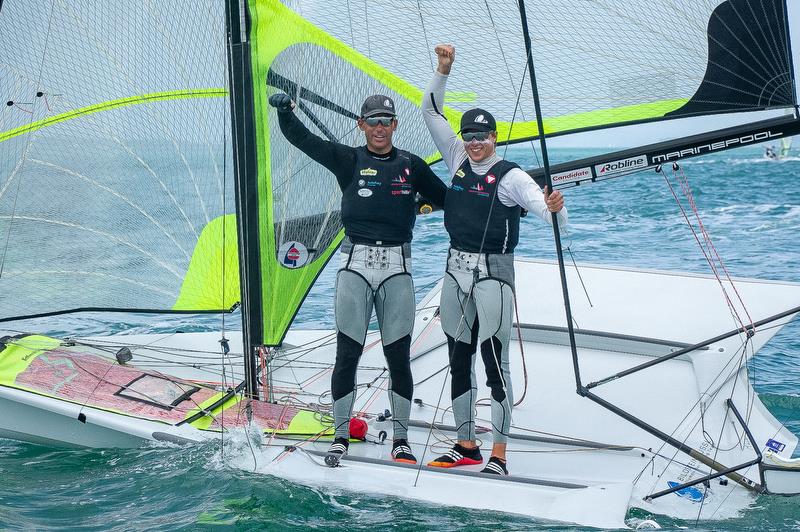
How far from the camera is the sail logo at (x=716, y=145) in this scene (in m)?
3.62

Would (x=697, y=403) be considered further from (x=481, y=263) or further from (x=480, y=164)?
(x=480, y=164)

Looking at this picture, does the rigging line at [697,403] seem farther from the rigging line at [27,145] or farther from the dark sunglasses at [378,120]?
the rigging line at [27,145]

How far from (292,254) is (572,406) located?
1511 mm

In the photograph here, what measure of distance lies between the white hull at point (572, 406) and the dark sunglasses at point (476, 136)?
1.13 meters

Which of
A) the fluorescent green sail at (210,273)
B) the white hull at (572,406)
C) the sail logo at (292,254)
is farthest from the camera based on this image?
the fluorescent green sail at (210,273)

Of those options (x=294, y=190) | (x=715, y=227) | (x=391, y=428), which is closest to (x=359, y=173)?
(x=294, y=190)

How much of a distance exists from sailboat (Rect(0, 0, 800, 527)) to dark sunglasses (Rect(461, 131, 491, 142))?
0.77 ft

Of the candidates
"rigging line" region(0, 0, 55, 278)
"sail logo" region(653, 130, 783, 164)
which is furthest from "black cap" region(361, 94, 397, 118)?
"rigging line" region(0, 0, 55, 278)

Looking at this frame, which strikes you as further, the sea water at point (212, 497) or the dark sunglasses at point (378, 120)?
the dark sunglasses at point (378, 120)

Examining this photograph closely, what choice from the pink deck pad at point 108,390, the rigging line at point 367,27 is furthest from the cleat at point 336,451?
the rigging line at point 367,27

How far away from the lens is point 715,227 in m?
12.7

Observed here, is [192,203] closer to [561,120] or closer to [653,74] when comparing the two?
[561,120]

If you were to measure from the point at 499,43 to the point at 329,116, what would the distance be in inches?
34.1

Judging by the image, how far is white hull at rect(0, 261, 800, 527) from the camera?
3.47m
